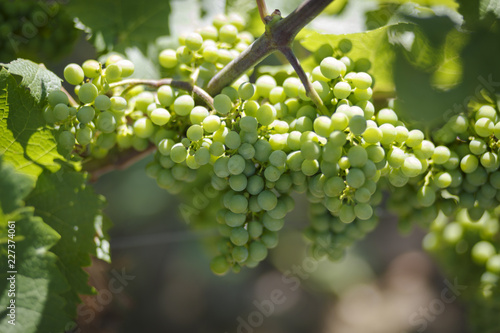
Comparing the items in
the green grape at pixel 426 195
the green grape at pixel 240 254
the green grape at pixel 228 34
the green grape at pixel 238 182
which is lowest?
the green grape at pixel 426 195

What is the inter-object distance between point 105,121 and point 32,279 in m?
0.24

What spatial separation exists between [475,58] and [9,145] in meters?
0.62

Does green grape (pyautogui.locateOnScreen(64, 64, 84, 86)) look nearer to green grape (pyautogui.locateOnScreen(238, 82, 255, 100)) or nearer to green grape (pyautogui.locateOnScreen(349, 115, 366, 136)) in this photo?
green grape (pyautogui.locateOnScreen(238, 82, 255, 100))

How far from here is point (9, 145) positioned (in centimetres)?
62

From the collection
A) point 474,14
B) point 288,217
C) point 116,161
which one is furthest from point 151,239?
point 474,14

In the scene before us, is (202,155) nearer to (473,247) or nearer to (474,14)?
(474,14)

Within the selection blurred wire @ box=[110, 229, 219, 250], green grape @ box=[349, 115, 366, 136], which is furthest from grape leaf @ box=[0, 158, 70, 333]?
blurred wire @ box=[110, 229, 219, 250]

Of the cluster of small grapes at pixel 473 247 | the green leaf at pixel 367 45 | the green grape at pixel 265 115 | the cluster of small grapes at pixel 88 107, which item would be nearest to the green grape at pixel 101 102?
the cluster of small grapes at pixel 88 107

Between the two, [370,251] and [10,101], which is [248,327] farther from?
[10,101]

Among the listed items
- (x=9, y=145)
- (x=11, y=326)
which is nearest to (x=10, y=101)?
(x=9, y=145)

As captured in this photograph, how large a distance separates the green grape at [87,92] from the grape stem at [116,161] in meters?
0.15

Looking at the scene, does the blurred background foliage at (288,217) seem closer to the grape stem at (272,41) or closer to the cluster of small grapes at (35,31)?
the cluster of small grapes at (35,31)

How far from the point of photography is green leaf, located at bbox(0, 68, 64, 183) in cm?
61

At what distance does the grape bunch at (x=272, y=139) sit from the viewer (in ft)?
1.84
